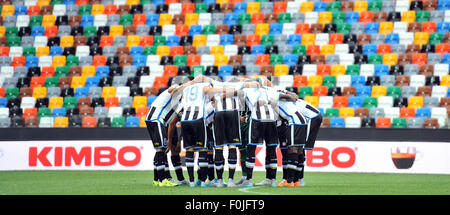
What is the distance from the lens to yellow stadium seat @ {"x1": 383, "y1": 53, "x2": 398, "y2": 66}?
2327 centimetres

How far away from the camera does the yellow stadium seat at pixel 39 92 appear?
2394cm

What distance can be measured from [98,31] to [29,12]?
3.50 meters

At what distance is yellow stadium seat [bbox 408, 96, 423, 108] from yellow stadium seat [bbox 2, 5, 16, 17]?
52.9 ft

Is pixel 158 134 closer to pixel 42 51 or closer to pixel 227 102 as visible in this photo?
pixel 227 102

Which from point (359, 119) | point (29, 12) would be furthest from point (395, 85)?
point (29, 12)

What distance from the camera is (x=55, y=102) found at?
76.7ft

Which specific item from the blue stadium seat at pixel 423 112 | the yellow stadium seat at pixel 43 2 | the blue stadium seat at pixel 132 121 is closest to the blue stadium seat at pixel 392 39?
the blue stadium seat at pixel 423 112

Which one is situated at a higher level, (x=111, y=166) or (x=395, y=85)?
(x=395, y=85)

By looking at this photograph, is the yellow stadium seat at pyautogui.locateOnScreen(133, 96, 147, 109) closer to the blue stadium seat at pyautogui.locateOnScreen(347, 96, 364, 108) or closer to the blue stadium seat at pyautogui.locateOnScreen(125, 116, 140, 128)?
the blue stadium seat at pyautogui.locateOnScreen(125, 116, 140, 128)

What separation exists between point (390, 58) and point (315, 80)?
273 cm

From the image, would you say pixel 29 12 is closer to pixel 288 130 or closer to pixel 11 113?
pixel 11 113

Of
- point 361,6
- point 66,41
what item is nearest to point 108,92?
point 66,41

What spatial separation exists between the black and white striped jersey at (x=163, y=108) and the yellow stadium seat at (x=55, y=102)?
10.5 meters

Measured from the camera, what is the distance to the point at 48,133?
65.7ft
